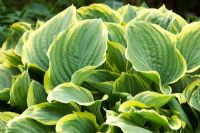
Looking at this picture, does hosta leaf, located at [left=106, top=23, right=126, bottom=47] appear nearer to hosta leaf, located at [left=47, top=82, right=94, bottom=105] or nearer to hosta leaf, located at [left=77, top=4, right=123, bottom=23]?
hosta leaf, located at [left=77, top=4, right=123, bottom=23]

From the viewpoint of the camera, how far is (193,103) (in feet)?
4.92

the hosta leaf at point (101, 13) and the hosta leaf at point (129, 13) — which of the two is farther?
the hosta leaf at point (129, 13)

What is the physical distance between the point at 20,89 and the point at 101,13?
0.50 meters

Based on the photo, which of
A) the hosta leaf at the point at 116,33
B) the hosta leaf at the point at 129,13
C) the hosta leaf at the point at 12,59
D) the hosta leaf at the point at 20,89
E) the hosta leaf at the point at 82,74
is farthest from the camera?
the hosta leaf at the point at 129,13

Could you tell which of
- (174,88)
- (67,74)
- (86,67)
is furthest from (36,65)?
(174,88)

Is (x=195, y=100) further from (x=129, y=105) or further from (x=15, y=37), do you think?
(x=15, y=37)

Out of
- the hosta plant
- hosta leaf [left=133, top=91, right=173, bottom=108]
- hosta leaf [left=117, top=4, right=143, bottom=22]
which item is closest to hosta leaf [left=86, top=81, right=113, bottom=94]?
the hosta plant

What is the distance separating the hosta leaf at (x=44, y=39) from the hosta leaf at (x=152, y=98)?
38 centimetres

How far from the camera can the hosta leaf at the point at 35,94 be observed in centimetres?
153

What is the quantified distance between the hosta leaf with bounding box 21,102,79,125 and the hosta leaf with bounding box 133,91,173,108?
201mm

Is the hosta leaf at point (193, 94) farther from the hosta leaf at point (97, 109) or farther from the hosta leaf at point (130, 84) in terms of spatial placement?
the hosta leaf at point (97, 109)

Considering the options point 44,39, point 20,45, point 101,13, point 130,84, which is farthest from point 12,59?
point 130,84

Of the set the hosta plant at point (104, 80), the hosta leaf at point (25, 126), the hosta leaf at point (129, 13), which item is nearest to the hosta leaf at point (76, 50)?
the hosta plant at point (104, 80)

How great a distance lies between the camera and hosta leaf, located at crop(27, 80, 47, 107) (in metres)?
1.53
